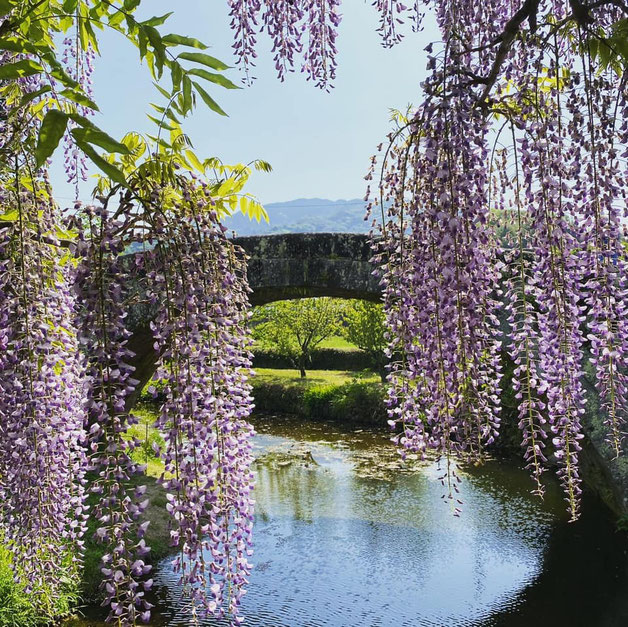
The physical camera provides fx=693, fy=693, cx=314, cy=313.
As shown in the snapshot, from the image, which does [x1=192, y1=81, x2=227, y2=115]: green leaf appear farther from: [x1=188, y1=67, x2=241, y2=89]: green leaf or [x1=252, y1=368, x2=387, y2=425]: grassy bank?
[x1=252, y1=368, x2=387, y2=425]: grassy bank

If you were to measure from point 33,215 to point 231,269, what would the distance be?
743mm

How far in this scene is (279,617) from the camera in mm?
6031

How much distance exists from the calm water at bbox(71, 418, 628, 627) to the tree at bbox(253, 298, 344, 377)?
8.59m

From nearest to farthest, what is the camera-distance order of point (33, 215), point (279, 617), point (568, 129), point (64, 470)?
point (568, 129) → point (33, 215) → point (64, 470) → point (279, 617)

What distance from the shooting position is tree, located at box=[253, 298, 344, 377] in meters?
19.0

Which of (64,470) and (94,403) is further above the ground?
(94,403)

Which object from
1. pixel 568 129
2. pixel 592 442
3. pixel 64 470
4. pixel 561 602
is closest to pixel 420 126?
pixel 568 129

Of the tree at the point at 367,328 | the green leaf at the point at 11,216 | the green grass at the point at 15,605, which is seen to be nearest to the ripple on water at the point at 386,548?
the green grass at the point at 15,605

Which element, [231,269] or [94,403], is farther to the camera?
[231,269]

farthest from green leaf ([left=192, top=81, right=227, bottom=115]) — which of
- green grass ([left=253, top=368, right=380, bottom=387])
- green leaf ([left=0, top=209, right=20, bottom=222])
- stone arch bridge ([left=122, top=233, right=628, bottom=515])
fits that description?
green grass ([left=253, top=368, right=380, bottom=387])

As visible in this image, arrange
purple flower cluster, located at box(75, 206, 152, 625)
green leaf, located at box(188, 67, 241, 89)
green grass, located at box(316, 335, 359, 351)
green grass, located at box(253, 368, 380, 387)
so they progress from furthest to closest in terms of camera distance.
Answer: green grass, located at box(316, 335, 359, 351) → green grass, located at box(253, 368, 380, 387) → purple flower cluster, located at box(75, 206, 152, 625) → green leaf, located at box(188, 67, 241, 89)

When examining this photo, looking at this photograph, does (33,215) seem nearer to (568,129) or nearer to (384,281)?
(384,281)

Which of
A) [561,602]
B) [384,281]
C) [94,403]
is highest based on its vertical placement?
[384,281]

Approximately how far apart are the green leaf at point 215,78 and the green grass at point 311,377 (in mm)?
14440
